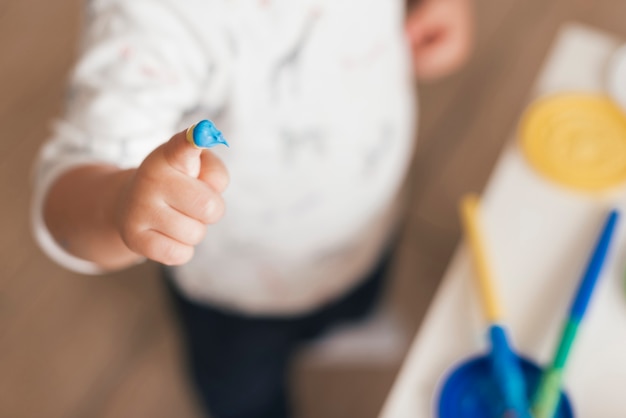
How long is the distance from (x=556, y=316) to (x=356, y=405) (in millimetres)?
437

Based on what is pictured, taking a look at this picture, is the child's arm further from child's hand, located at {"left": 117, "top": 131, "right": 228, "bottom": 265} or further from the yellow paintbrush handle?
the yellow paintbrush handle

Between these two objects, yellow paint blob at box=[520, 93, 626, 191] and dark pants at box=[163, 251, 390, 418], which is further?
dark pants at box=[163, 251, 390, 418]

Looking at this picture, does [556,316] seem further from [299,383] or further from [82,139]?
[299,383]

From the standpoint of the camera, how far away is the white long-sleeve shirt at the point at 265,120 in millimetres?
342

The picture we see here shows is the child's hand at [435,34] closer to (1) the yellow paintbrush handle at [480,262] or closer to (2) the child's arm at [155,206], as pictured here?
(1) the yellow paintbrush handle at [480,262]

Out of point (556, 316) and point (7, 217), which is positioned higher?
point (7, 217)

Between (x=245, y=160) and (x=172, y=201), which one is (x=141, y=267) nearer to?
(x=245, y=160)

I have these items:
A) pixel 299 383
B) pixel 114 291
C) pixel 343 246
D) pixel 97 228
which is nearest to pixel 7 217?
pixel 114 291

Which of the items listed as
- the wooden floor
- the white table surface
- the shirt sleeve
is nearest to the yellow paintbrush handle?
the white table surface

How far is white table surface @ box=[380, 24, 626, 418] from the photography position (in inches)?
13.4

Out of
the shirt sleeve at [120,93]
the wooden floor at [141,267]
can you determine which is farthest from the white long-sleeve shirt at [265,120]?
the wooden floor at [141,267]

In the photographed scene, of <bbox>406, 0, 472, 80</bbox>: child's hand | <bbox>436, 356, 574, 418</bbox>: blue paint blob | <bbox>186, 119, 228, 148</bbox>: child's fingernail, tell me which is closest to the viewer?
<bbox>186, 119, 228, 148</bbox>: child's fingernail

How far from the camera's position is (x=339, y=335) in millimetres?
790

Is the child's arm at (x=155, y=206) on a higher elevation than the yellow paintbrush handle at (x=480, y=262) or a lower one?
higher
